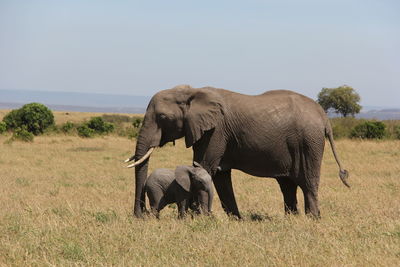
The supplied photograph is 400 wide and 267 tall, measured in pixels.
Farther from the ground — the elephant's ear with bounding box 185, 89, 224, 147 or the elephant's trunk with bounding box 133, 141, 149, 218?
the elephant's ear with bounding box 185, 89, 224, 147

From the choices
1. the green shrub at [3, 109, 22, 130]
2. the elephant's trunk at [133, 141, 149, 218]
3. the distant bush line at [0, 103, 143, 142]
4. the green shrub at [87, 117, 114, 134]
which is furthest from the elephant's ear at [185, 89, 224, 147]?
the green shrub at [3, 109, 22, 130]

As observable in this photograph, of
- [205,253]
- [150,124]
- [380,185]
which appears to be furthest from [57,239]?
[380,185]

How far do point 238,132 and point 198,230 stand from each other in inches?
72.5

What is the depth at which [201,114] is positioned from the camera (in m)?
8.59

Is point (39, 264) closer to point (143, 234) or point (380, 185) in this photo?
point (143, 234)

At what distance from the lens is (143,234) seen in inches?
283

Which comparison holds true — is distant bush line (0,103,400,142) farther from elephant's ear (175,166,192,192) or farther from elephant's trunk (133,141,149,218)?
elephant's ear (175,166,192,192)

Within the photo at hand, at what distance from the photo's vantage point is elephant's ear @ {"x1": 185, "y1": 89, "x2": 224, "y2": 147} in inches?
337

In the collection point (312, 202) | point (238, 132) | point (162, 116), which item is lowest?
point (312, 202)

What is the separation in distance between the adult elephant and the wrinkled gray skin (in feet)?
0.66

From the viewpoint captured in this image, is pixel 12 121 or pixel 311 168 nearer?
pixel 311 168

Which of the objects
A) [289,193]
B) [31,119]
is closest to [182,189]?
[289,193]

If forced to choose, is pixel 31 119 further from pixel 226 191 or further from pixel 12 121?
pixel 226 191

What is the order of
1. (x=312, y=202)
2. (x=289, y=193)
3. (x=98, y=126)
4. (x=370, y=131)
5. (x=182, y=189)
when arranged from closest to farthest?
(x=182, y=189) → (x=312, y=202) → (x=289, y=193) → (x=370, y=131) → (x=98, y=126)
